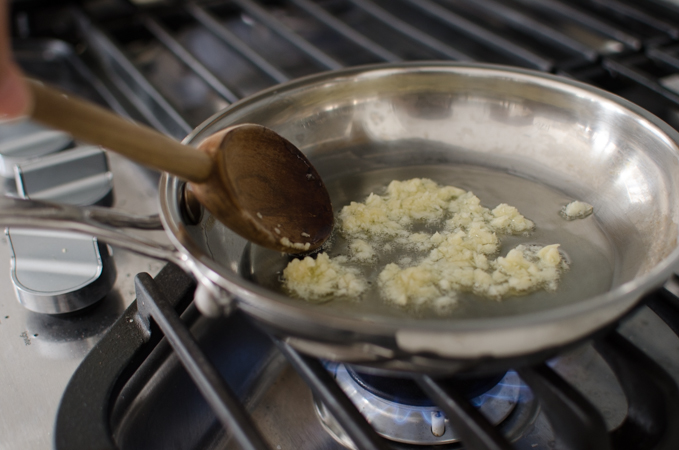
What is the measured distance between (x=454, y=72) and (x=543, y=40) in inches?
12.3

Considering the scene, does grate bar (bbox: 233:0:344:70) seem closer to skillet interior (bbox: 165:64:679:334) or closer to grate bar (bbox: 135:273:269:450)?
skillet interior (bbox: 165:64:679:334)

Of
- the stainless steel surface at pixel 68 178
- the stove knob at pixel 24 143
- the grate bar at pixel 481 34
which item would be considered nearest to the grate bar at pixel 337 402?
the stainless steel surface at pixel 68 178

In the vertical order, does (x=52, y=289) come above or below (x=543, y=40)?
below

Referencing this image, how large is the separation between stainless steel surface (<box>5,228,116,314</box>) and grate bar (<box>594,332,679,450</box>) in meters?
0.47

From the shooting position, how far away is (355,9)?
109 cm

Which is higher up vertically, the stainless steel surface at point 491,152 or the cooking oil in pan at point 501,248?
the stainless steel surface at point 491,152

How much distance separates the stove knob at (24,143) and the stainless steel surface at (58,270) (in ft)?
0.58

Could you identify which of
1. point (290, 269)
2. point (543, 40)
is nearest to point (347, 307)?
point (290, 269)

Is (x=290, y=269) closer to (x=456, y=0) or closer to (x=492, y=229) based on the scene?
(x=492, y=229)

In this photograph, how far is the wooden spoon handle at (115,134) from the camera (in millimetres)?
333

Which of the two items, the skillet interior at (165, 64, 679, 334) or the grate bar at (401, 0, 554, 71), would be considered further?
the grate bar at (401, 0, 554, 71)

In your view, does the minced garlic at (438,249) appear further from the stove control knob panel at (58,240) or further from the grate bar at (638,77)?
the grate bar at (638,77)

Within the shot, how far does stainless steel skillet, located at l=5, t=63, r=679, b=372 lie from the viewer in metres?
0.34

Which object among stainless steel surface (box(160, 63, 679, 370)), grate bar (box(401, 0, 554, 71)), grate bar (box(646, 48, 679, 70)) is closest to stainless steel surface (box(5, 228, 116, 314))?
stainless steel surface (box(160, 63, 679, 370))
